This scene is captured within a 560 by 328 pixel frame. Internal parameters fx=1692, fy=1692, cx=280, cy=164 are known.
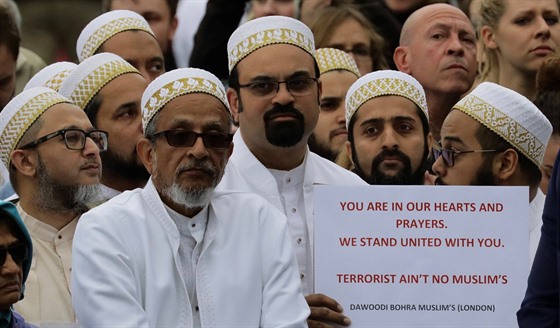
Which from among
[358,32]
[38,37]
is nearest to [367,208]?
[358,32]

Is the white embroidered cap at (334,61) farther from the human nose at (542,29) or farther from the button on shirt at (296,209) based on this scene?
the button on shirt at (296,209)

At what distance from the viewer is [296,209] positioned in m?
9.06

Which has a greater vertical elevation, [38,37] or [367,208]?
[38,37]

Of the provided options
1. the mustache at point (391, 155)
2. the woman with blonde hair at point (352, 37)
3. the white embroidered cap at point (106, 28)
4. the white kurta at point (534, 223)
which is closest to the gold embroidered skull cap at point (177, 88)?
the mustache at point (391, 155)

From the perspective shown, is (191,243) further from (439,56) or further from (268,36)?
(439,56)

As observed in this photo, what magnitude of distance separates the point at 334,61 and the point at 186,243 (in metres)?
3.34

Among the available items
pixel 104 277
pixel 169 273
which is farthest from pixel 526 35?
pixel 104 277

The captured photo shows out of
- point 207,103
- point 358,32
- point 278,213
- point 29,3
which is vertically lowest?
point 278,213

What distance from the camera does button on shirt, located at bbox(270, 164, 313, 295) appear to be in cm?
886

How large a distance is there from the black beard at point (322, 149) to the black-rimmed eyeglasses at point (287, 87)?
1.71 metres

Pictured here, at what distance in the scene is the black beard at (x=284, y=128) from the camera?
29.1ft

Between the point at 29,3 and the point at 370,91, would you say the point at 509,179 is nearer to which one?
the point at 370,91

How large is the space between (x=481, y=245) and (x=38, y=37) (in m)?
8.46

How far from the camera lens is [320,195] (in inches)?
331
